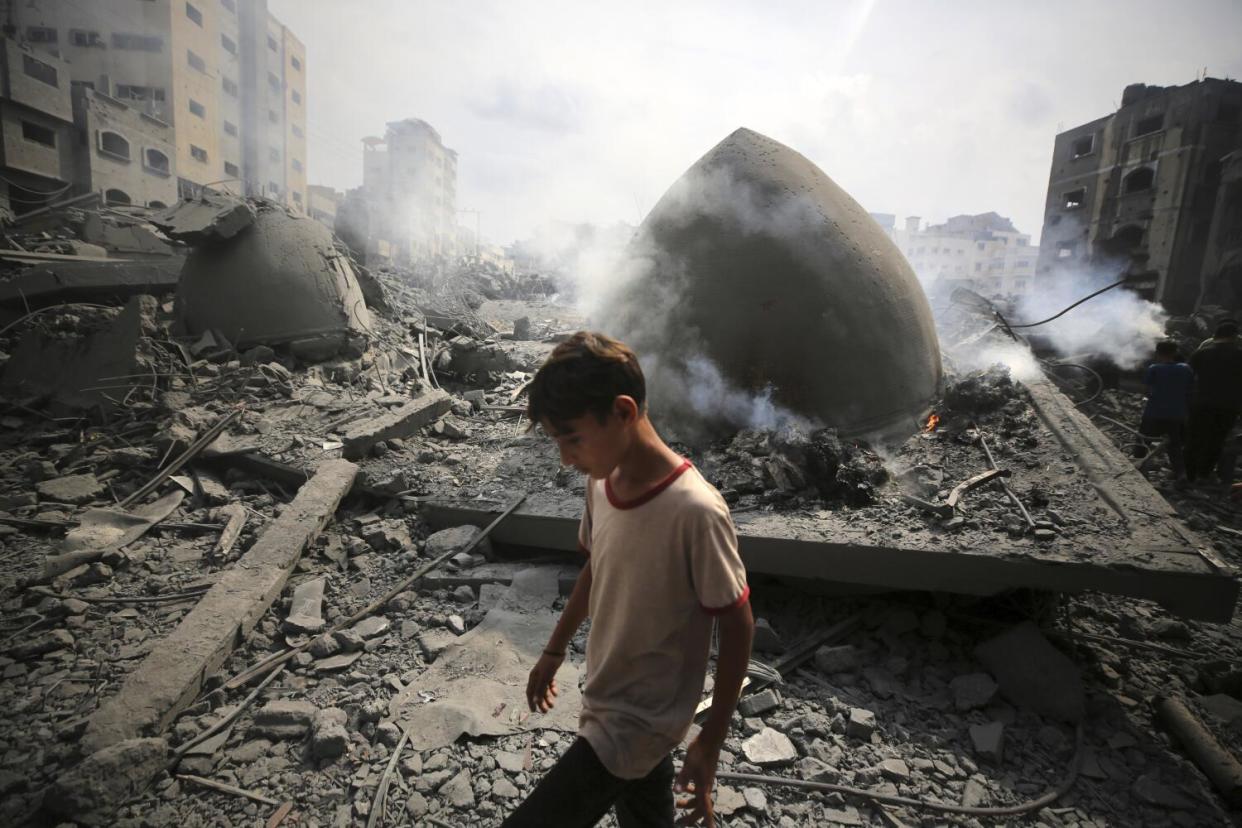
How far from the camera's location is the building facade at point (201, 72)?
24.2 metres

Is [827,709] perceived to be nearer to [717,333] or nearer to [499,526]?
[499,526]

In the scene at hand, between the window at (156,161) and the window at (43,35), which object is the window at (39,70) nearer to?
the window at (156,161)

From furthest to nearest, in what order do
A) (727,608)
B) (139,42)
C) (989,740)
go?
(139,42) → (989,740) → (727,608)

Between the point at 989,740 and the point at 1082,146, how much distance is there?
32853mm

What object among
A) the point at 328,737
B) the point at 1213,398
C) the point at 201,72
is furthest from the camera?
the point at 201,72

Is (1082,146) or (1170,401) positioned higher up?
(1082,146)

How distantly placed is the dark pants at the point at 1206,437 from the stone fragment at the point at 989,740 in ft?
20.0

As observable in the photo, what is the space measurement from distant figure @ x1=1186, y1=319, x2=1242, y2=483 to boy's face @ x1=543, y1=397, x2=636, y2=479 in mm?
8164

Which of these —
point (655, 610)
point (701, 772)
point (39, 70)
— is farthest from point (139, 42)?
point (701, 772)

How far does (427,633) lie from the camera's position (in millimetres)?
3428

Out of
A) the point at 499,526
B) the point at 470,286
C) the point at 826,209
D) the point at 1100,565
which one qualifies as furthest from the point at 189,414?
the point at 470,286

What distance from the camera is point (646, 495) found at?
1318 millimetres

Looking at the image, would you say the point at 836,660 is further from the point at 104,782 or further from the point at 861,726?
the point at 104,782

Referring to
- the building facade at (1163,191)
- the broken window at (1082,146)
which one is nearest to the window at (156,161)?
the building facade at (1163,191)
